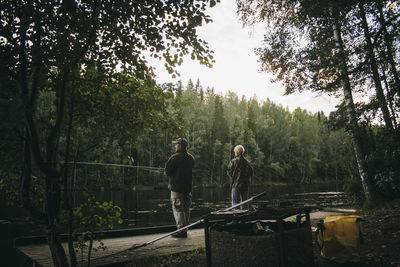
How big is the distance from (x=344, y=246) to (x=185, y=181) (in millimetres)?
3021

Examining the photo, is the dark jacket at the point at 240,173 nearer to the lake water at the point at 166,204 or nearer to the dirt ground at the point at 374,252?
the lake water at the point at 166,204

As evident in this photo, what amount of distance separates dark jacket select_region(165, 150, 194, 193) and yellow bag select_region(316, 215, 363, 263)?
108 inches

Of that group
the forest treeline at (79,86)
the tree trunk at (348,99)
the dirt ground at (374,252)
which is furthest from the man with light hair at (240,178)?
the forest treeline at (79,86)

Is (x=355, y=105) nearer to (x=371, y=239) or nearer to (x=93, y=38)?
(x=371, y=239)

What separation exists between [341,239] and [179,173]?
3.07 metres

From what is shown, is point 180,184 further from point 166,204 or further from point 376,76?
point 166,204

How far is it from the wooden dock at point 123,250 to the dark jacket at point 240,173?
1.75m

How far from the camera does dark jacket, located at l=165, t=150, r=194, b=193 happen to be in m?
5.50

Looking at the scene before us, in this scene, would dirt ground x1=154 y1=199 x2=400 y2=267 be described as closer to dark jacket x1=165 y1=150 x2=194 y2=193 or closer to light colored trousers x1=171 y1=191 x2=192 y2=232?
light colored trousers x1=171 y1=191 x2=192 y2=232

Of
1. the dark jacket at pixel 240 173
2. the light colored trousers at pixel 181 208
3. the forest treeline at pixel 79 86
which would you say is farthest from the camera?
the dark jacket at pixel 240 173

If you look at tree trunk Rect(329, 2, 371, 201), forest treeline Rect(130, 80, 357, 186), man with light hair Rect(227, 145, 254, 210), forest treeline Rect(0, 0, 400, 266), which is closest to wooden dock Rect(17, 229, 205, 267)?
forest treeline Rect(0, 0, 400, 266)

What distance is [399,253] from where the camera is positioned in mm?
3557

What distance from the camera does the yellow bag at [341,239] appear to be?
3.43 meters

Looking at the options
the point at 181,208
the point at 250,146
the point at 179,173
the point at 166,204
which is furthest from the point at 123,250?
the point at 250,146
